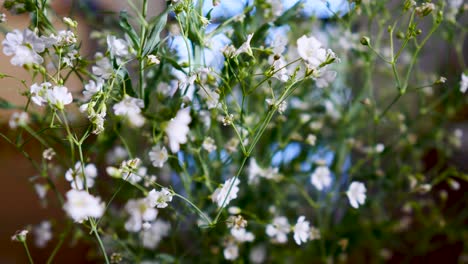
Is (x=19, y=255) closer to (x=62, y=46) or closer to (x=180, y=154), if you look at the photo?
(x=180, y=154)

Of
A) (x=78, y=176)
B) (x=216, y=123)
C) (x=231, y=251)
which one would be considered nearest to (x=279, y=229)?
(x=231, y=251)

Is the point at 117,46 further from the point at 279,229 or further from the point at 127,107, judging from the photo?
the point at 279,229

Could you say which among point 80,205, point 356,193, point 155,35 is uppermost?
point 155,35

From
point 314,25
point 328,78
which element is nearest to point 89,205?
point 328,78

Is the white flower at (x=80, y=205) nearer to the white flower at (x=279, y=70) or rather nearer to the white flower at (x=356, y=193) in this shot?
the white flower at (x=279, y=70)

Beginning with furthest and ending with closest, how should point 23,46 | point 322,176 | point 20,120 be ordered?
1. point 322,176
2. point 20,120
3. point 23,46

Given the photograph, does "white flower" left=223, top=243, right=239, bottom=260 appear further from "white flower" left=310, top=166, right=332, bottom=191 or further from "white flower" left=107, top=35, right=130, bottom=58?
"white flower" left=107, top=35, right=130, bottom=58
